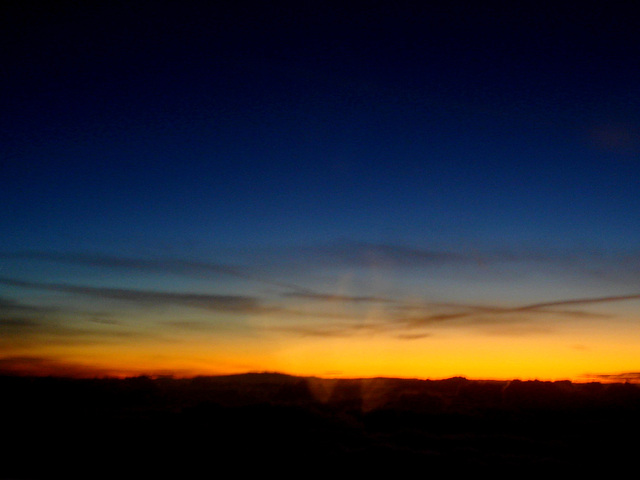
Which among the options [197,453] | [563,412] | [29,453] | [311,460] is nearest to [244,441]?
[197,453]

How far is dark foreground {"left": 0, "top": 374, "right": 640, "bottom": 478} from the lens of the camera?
293 feet

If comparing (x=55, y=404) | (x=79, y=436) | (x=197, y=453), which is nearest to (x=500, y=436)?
(x=197, y=453)

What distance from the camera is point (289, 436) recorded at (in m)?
117

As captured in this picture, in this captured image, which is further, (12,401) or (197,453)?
(12,401)

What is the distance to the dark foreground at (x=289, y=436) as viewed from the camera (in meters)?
89.2

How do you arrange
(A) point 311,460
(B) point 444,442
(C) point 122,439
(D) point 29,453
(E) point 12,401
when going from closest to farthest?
(D) point 29,453 < (A) point 311,460 < (C) point 122,439 < (B) point 444,442 < (E) point 12,401

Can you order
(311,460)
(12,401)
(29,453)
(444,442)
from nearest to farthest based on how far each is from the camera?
1. (29,453)
2. (311,460)
3. (444,442)
4. (12,401)

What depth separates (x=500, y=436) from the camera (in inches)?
5133

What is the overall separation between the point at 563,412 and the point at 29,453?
6080 inches

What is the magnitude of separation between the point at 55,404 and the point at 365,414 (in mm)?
89802

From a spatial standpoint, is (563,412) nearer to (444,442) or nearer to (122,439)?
(444,442)

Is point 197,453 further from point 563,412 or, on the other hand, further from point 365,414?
point 563,412

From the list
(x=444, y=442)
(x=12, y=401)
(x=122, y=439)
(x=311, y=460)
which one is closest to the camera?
(x=311, y=460)

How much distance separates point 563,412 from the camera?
17900cm
